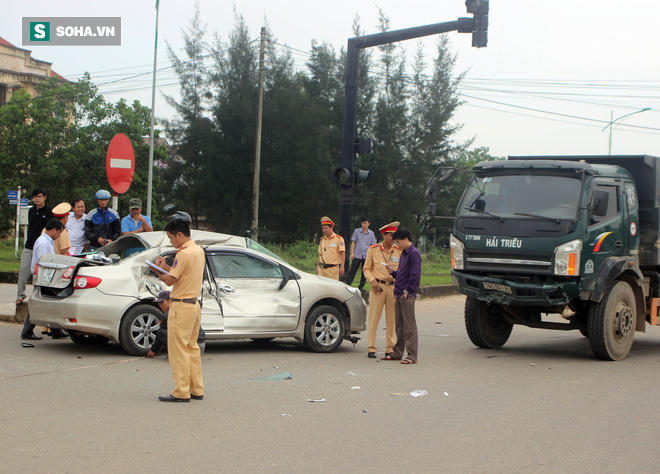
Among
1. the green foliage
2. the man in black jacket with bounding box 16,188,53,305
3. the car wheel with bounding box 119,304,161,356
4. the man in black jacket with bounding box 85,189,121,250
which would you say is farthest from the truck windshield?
the green foliage

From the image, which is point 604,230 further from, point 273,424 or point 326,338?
point 273,424

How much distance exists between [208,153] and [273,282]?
30.5m

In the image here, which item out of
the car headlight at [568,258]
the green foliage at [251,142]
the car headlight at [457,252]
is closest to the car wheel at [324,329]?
the car headlight at [457,252]

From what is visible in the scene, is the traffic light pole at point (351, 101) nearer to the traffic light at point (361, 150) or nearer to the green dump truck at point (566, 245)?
the traffic light at point (361, 150)

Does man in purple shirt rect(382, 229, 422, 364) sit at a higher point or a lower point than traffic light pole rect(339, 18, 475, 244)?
lower

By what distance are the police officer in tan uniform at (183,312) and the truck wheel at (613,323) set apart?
582cm

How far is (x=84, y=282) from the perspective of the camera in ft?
31.3

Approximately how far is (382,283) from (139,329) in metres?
3.36

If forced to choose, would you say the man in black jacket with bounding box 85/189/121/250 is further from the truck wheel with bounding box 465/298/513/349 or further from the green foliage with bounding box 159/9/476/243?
the green foliage with bounding box 159/9/476/243

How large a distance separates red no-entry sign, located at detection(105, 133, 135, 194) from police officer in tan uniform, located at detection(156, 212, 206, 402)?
20.6 ft

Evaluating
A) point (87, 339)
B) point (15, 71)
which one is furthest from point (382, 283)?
point (15, 71)

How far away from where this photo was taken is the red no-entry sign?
13.2 meters

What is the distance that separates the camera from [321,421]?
668cm

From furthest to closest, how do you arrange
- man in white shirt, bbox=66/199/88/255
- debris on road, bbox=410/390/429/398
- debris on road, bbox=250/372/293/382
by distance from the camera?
man in white shirt, bbox=66/199/88/255 < debris on road, bbox=250/372/293/382 < debris on road, bbox=410/390/429/398
